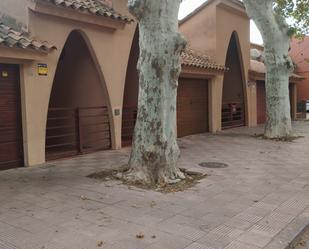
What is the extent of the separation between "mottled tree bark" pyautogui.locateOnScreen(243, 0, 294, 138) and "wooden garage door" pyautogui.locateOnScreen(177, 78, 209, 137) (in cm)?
285

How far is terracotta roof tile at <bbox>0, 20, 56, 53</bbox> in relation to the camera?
24.2 ft

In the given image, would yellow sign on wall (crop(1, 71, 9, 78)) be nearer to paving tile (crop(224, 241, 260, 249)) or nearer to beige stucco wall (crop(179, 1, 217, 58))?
paving tile (crop(224, 241, 260, 249))

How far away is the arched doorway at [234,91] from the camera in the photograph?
1730 centimetres

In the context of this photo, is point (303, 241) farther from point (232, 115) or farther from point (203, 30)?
point (232, 115)

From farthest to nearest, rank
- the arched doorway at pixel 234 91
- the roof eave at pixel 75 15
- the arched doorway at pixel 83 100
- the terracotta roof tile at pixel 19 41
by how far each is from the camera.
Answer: the arched doorway at pixel 234 91 < the arched doorway at pixel 83 100 < the roof eave at pixel 75 15 < the terracotta roof tile at pixel 19 41

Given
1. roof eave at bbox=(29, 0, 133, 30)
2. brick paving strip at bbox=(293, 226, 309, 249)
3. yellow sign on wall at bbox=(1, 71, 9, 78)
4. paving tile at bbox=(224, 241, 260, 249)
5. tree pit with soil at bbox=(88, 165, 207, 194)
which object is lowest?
brick paving strip at bbox=(293, 226, 309, 249)

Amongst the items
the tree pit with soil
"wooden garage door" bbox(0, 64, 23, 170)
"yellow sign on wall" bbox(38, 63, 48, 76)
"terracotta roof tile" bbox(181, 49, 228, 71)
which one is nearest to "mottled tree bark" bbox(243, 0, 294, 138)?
"terracotta roof tile" bbox(181, 49, 228, 71)

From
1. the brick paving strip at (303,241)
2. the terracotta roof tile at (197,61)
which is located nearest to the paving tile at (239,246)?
the brick paving strip at (303,241)

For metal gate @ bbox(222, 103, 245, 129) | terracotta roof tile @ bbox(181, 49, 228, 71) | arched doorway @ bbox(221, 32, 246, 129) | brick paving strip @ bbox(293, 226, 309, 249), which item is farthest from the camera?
arched doorway @ bbox(221, 32, 246, 129)

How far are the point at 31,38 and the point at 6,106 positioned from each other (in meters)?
1.57

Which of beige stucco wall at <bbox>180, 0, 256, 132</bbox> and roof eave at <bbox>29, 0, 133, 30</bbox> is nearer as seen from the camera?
roof eave at <bbox>29, 0, 133, 30</bbox>

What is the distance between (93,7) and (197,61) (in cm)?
579

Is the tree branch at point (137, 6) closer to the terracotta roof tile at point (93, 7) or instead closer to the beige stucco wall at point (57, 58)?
the terracotta roof tile at point (93, 7)

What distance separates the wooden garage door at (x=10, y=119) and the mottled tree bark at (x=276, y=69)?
27.3 ft
